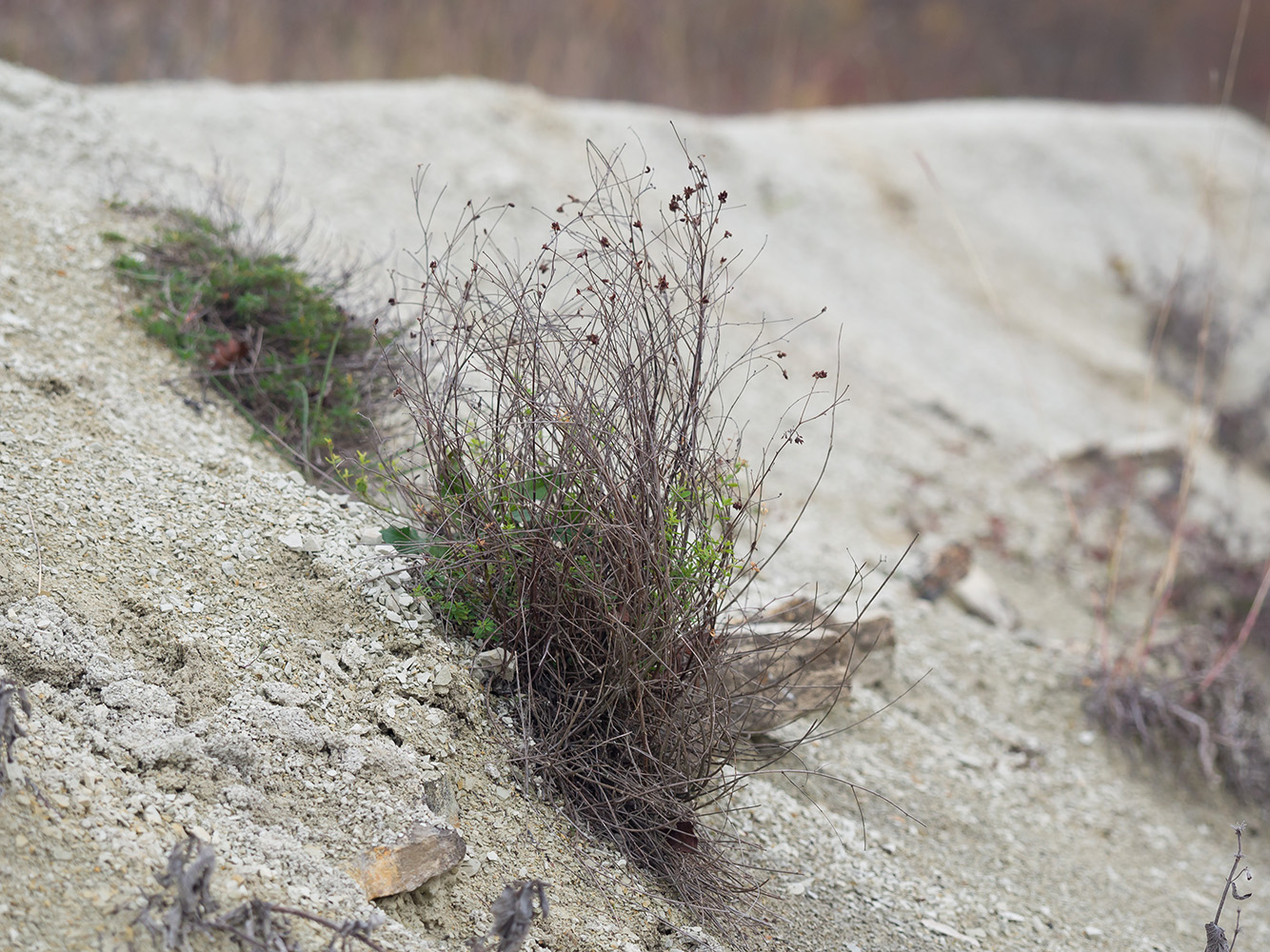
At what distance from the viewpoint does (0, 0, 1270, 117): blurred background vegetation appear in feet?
25.3

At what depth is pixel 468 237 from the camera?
5.32 metres

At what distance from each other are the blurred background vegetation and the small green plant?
4.43 metres

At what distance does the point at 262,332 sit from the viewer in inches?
131

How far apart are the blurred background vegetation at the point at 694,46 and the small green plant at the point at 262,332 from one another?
174 inches

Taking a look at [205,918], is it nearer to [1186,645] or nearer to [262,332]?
[262,332]

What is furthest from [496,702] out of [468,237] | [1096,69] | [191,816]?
[1096,69]

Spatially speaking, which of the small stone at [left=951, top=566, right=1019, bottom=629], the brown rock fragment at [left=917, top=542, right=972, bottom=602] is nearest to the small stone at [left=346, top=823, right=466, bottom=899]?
the brown rock fragment at [left=917, top=542, right=972, bottom=602]

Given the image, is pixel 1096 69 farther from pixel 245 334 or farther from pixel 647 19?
pixel 245 334

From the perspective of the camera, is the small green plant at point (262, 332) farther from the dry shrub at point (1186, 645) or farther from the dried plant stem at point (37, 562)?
the dry shrub at point (1186, 645)

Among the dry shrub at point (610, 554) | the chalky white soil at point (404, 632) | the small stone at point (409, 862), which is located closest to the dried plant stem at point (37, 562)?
the chalky white soil at point (404, 632)

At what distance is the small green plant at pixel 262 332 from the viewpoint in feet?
10.6

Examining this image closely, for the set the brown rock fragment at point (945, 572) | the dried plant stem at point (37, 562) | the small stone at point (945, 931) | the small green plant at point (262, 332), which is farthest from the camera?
the brown rock fragment at point (945, 572)

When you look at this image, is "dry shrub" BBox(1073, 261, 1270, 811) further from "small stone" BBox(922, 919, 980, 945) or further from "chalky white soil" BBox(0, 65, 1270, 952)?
"small stone" BBox(922, 919, 980, 945)

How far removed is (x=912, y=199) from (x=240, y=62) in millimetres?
5531
